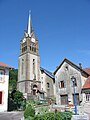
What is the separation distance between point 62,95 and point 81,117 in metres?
22.0

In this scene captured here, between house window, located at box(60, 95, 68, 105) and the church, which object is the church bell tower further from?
house window, located at box(60, 95, 68, 105)

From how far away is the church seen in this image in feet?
171

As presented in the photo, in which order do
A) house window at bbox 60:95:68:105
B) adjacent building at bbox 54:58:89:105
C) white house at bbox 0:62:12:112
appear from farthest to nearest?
house window at bbox 60:95:68:105, adjacent building at bbox 54:58:89:105, white house at bbox 0:62:12:112

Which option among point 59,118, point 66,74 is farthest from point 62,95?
point 59,118

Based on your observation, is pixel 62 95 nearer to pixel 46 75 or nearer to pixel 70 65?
pixel 70 65

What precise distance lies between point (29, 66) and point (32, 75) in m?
2.74

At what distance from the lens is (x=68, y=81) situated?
117 ft

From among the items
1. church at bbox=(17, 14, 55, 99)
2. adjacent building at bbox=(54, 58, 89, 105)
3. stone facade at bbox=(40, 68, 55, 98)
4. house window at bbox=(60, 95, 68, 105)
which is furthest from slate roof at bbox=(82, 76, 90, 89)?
stone facade at bbox=(40, 68, 55, 98)

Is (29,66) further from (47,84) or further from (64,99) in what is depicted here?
(64,99)

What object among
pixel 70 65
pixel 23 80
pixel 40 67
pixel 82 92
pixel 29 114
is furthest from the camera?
pixel 40 67

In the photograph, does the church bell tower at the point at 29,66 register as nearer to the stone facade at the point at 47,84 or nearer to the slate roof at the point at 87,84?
the stone facade at the point at 47,84

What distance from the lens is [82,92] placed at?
3250 centimetres

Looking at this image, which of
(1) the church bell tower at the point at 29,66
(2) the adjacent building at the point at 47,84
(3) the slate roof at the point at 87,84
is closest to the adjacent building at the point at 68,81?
(3) the slate roof at the point at 87,84

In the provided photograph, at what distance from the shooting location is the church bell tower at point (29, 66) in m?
52.1
